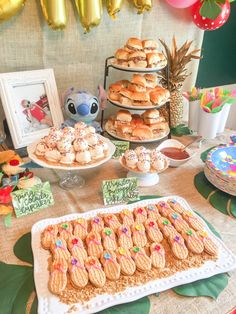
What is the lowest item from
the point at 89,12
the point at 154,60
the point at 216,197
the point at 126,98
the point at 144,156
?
the point at 216,197

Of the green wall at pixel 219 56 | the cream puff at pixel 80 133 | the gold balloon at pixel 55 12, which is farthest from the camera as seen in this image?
the green wall at pixel 219 56

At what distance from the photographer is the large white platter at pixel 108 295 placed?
541 mm

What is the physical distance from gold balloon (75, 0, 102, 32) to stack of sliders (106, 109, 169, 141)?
0.34 meters

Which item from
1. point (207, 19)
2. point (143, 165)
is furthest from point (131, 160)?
point (207, 19)

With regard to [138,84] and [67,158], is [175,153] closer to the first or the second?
[138,84]

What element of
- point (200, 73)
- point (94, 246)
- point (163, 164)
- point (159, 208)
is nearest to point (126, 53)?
point (163, 164)

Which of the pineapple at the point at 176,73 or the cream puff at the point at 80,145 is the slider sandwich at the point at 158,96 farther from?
the cream puff at the point at 80,145

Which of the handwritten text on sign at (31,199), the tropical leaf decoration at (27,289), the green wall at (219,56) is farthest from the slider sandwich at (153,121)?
the green wall at (219,56)

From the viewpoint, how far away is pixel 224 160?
1.02m

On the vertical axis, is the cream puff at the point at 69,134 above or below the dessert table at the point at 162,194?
above

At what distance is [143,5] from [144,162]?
67 cm

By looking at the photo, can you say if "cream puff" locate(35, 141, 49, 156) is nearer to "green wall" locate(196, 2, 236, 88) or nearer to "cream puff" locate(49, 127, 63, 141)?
"cream puff" locate(49, 127, 63, 141)

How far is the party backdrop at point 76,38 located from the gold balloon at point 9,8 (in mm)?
62

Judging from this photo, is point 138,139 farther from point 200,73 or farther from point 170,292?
point 200,73
